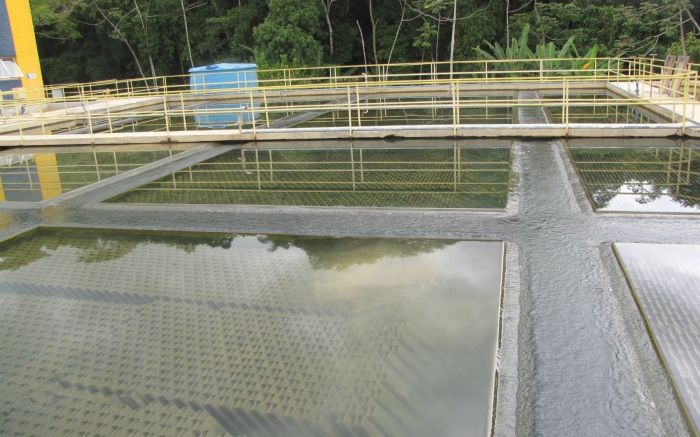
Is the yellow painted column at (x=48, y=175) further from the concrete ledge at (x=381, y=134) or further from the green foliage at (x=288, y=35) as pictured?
the green foliage at (x=288, y=35)

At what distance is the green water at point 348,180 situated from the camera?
7.95 m

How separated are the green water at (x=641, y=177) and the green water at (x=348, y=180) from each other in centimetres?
111

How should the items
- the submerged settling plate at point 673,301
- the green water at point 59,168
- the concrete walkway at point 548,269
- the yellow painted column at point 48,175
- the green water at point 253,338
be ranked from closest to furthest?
the concrete walkway at point 548,269 < the green water at point 253,338 < the submerged settling plate at point 673,301 < the yellow painted column at point 48,175 < the green water at point 59,168

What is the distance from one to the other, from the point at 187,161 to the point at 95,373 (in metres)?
7.65

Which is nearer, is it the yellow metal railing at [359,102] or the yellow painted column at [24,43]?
the yellow metal railing at [359,102]

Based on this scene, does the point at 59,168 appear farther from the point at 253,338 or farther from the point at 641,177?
the point at 641,177

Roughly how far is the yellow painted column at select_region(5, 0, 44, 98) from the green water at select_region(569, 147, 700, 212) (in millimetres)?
23549

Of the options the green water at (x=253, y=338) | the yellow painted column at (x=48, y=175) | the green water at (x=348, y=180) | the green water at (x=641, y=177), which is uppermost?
the green water at (x=348, y=180)

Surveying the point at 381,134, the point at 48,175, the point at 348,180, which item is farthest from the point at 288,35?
the point at 348,180

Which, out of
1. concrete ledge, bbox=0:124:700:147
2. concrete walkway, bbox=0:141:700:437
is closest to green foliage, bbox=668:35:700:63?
concrete ledge, bbox=0:124:700:147

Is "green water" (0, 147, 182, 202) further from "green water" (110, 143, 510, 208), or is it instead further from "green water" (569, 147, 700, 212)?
"green water" (569, 147, 700, 212)

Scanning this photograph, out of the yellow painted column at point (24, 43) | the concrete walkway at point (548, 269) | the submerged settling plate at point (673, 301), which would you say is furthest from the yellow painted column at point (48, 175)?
the yellow painted column at point (24, 43)

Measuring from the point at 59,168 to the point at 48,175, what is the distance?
2.23 feet

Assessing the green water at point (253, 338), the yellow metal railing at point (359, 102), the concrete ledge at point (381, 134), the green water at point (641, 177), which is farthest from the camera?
the yellow metal railing at point (359, 102)
